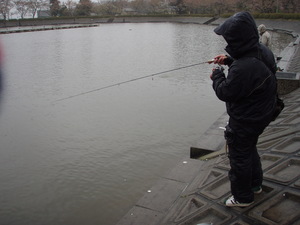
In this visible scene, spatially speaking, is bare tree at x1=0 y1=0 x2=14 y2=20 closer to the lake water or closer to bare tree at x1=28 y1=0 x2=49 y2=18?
bare tree at x1=28 y1=0 x2=49 y2=18

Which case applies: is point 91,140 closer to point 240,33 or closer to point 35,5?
point 240,33

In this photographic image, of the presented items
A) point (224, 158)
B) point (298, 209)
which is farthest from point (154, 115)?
point (298, 209)

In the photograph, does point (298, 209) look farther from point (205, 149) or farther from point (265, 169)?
point (205, 149)

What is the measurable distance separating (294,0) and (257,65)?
44306 millimetres

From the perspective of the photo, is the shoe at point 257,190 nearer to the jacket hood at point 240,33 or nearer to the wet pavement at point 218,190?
the wet pavement at point 218,190

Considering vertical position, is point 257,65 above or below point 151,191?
above

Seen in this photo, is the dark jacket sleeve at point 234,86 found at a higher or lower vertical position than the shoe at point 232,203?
higher

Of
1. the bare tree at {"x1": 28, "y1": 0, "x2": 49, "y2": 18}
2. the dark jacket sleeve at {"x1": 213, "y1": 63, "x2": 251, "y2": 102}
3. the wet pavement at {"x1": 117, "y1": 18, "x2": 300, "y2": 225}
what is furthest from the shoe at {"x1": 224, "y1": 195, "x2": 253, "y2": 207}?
the bare tree at {"x1": 28, "y1": 0, "x2": 49, "y2": 18}

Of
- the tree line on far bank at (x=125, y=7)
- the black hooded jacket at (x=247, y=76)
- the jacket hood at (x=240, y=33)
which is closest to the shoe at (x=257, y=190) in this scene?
the black hooded jacket at (x=247, y=76)

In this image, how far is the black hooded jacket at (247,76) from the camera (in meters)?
2.41

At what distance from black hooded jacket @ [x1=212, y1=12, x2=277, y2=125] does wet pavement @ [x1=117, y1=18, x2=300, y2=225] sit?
0.83 m

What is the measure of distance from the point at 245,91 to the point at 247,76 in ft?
0.38

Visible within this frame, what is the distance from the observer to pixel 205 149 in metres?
4.83

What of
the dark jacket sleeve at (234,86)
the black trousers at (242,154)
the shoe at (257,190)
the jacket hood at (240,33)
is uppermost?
the jacket hood at (240,33)
